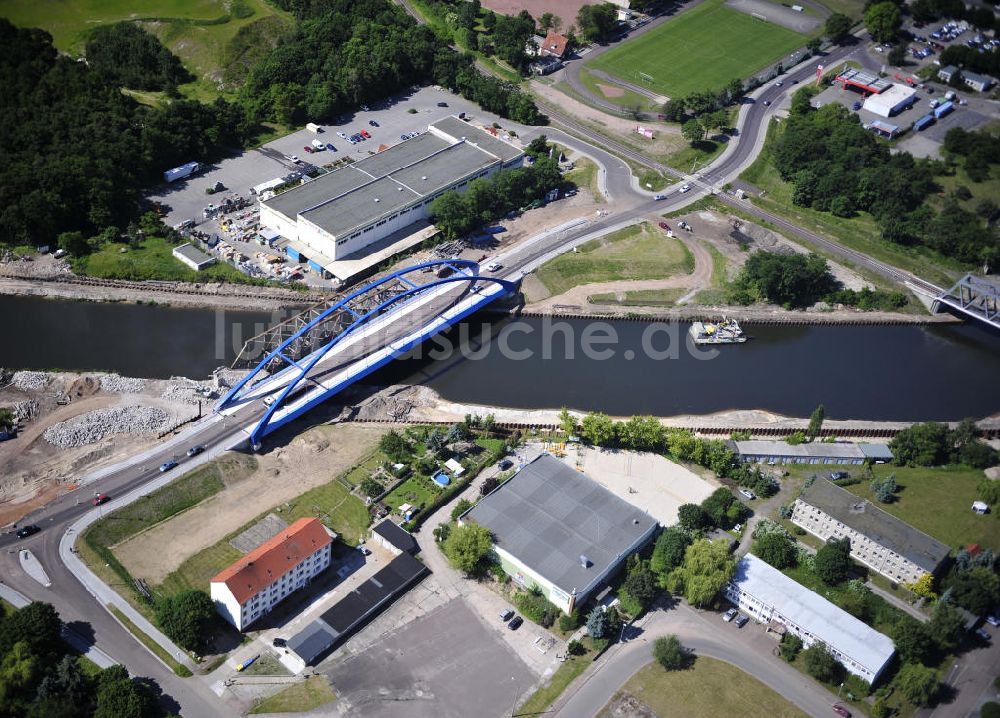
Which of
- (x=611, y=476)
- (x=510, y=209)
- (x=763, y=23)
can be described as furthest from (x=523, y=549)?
(x=763, y=23)

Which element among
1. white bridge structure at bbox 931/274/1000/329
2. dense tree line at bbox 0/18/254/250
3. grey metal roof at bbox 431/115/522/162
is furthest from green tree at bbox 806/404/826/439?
dense tree line at bbox 0/18/254/250

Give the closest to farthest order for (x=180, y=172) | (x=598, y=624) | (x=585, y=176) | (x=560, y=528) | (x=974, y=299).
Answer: (x=598, y=624), (x=560, y=528), (x=974, y=299), (x=180, y=172), (x=585, y=176)

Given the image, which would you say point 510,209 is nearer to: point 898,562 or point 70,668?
point 898,562

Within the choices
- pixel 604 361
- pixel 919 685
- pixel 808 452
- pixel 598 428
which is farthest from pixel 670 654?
pixel 604 361

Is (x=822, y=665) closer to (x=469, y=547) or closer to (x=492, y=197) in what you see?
(x=469, y=547)

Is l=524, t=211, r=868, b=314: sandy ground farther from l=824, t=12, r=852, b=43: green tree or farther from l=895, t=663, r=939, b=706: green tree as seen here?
l=824, t=12, r=852, b=43: green tree
